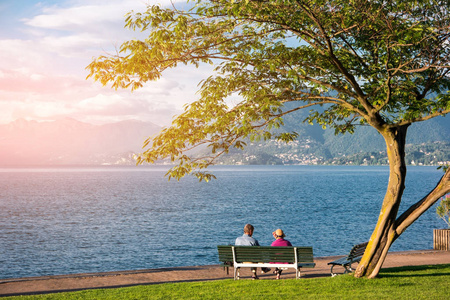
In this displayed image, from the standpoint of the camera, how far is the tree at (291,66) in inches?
369

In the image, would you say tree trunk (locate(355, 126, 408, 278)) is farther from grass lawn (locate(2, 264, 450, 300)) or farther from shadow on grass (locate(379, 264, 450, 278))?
shadow on grass (locate(379, 264, 450, 278))

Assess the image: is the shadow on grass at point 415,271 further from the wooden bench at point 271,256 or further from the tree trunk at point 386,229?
the wooden bench at point 271,256

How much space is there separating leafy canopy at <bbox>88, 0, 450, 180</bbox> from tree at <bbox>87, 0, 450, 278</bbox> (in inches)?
1.0

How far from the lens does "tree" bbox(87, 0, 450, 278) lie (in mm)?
9375

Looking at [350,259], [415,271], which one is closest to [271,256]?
[350,259]

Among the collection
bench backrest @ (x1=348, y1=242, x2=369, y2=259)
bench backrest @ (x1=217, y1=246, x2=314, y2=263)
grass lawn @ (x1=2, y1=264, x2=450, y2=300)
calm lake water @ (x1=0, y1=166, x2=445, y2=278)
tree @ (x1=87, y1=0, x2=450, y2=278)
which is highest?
tree @ (x1=87, y1=0, x2=450, y2=278)

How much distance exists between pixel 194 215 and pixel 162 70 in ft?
150

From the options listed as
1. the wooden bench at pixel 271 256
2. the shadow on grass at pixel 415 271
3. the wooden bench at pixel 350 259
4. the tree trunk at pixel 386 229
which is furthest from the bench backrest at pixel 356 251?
the wooden bench at pixel 271 256

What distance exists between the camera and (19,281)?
11.6 meters

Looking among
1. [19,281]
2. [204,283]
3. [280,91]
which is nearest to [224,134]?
[280,91]

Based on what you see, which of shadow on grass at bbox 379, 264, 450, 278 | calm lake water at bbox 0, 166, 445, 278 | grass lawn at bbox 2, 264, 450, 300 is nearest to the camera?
grass lawn at bbox 2, 264, 450, 300

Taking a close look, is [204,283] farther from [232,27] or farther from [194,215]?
[194,215]

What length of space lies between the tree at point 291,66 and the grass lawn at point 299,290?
725 millimetres

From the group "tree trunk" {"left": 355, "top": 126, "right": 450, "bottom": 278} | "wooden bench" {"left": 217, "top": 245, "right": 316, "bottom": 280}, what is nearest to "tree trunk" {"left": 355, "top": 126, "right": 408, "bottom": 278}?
"tree trunk" {"left": 355, "top": 126, "right": 450, "bottom": 278}
